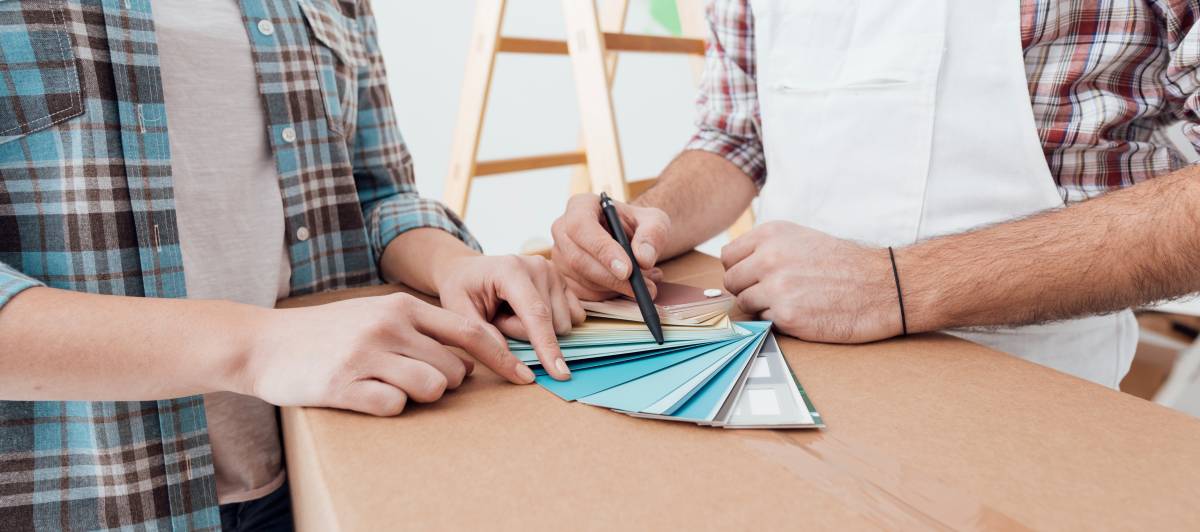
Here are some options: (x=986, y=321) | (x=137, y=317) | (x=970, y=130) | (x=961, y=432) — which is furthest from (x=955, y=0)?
(x=137, y=317)

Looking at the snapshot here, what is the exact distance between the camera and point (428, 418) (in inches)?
22.7

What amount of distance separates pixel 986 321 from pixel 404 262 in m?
0.75

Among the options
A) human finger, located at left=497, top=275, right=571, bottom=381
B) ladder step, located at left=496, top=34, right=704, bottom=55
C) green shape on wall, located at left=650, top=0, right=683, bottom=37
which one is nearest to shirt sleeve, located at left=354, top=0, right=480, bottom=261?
human finger, located at left=497, top=275, right=571, bottom=381

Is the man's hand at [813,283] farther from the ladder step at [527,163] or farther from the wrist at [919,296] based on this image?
the ladder step at [527,163]

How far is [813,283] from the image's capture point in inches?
30.9

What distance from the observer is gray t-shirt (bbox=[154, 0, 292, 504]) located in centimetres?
83

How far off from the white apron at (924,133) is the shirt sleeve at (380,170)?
1.98 ft

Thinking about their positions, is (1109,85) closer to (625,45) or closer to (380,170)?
(380,170)

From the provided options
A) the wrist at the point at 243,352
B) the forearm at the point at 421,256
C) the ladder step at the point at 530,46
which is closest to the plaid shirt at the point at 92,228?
the wrist at the point at 243,352

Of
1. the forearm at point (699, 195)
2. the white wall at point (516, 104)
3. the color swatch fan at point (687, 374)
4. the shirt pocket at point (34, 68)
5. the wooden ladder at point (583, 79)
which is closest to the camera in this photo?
the color swatch fan at point (687, 374)

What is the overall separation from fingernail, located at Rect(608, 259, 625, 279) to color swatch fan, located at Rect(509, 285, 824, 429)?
0.17 feet

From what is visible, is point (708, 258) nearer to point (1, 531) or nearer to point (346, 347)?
point (346, 347)

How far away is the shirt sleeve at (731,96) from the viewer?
4.33ft

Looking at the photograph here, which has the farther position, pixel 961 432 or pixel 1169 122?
pixel 1169 122
